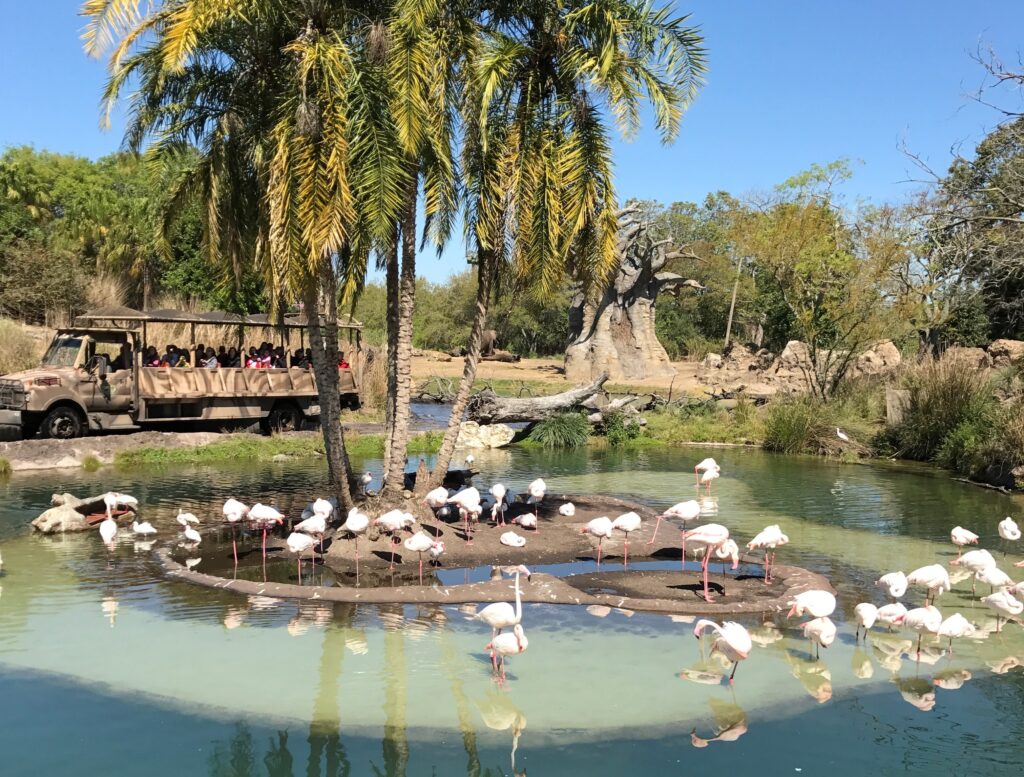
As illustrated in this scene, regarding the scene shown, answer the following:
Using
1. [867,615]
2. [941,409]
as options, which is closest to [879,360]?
[941,409]

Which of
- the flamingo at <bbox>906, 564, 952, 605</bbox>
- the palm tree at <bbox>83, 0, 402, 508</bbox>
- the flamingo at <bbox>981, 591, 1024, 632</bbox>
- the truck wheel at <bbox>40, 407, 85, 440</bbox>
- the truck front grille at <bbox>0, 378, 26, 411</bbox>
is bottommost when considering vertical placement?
the flamingo at <bbox>981, 591, 1024, 632</bbox>

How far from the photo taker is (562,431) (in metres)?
23.7

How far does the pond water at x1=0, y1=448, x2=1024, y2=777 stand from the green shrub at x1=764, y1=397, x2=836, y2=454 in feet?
39.6

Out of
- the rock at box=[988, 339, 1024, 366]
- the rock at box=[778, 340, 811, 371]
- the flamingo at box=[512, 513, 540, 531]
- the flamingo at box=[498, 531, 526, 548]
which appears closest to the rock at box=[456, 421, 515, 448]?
the flamingo at box=[512, 513, 540, 531]

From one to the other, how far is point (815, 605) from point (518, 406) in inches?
629

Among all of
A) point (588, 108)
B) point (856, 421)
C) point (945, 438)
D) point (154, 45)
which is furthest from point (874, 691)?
point (856, 421)

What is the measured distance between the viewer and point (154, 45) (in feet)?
38.3

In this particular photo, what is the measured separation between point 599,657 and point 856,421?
1821 centimetres

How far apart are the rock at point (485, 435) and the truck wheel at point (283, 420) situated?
4290 millimetres

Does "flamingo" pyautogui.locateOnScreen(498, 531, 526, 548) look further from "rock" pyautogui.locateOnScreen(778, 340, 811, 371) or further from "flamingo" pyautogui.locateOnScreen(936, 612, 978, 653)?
"rock" pyautogui.locateOnScreen(778, 340, 811, 371)

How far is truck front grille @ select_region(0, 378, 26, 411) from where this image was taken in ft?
61.1

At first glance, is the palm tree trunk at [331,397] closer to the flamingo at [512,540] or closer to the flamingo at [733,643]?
the flamingo at [512,540]

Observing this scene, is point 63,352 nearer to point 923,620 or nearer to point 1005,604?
point 923,620

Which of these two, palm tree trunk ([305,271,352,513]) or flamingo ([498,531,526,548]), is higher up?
palm tree trunk ([305,271,352,513])
